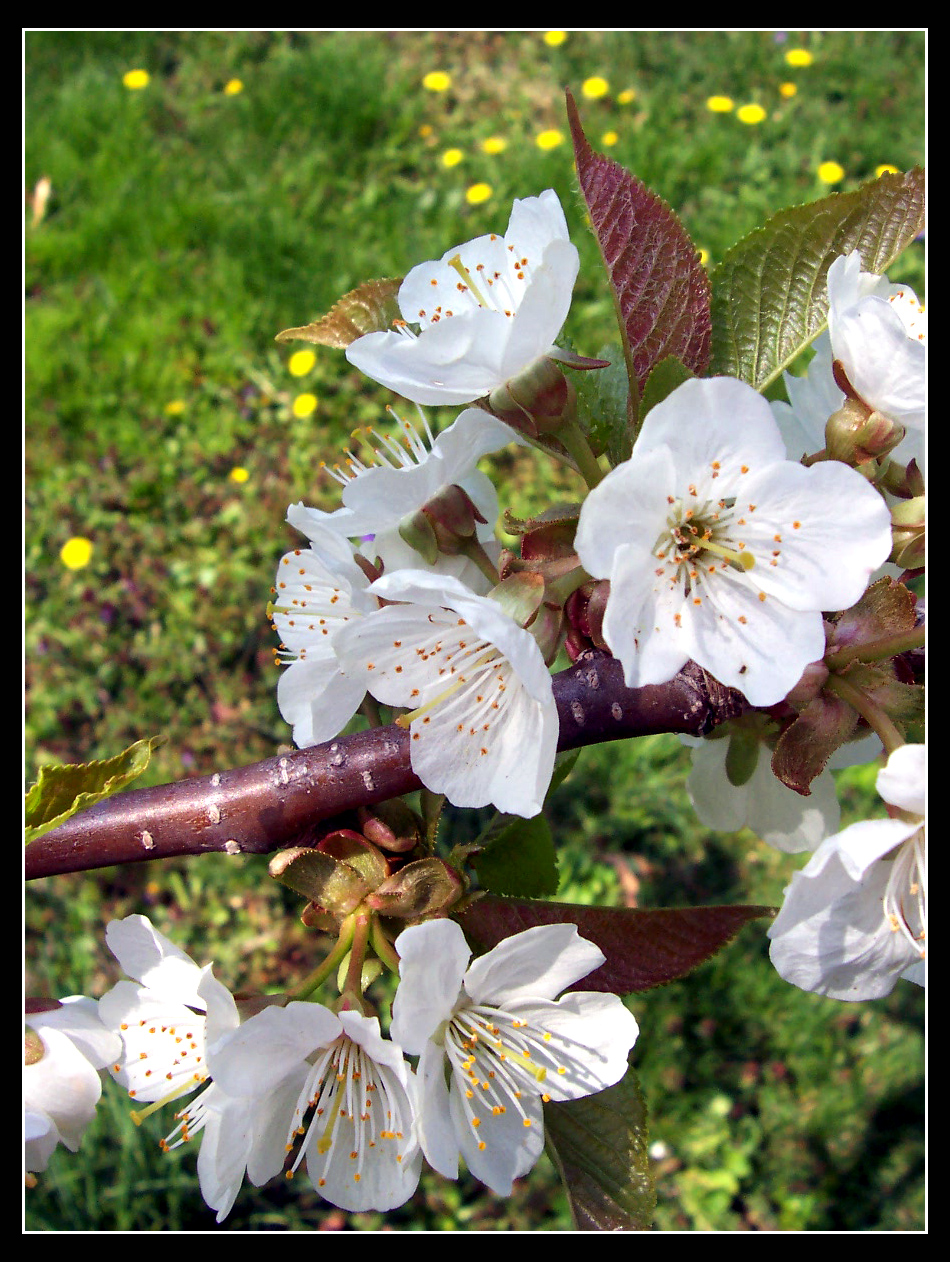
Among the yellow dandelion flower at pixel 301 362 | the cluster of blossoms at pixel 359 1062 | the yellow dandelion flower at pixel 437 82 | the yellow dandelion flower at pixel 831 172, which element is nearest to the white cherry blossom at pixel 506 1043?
the cluster of blossoms at pixel 359 1062

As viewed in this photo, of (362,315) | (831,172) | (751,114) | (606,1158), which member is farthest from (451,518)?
(751,114)

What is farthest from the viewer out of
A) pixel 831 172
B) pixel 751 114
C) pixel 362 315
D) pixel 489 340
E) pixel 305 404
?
pixel 751 114

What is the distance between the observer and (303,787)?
979 mm

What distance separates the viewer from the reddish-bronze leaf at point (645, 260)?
95cm

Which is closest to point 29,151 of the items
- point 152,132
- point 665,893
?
point 152,132

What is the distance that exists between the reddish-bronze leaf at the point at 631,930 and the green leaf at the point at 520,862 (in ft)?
0.30

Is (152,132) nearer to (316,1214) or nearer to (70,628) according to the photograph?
(70,628)

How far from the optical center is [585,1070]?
928mm

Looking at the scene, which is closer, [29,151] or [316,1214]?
[316,1214]

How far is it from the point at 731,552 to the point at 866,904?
1.01 feet

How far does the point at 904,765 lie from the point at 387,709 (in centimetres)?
53

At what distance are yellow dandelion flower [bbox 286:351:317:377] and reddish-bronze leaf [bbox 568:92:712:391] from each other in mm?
2373

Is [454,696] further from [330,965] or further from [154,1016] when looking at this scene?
[154,1016]

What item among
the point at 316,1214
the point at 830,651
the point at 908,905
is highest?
the point at 830,651
